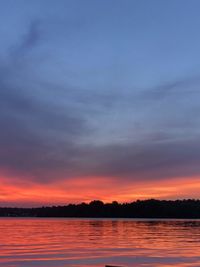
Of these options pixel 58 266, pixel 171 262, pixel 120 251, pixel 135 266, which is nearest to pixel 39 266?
pixel 58 266

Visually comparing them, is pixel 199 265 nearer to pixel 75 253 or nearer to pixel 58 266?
pixel 58 266

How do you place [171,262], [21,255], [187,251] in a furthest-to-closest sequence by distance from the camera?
1. [187,251]
2. [21,255]
3. [171,262]

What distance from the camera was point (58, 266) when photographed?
36625 millimetres

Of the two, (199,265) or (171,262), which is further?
(171,262)

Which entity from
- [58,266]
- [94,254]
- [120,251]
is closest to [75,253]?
[94,254]

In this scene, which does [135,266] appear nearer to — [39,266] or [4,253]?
[39,266]

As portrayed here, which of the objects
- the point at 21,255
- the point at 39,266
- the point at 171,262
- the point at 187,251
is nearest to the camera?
the point at 39,266

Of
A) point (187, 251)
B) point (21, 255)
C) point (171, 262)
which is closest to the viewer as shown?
point (171, 262)

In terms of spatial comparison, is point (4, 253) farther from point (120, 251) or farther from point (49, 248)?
point (120, 251)

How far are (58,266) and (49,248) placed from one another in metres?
15.9

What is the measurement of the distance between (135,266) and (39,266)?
263 inches

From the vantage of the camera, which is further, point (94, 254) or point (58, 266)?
point (94, 254)

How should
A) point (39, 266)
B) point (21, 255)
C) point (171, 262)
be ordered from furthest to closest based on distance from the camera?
1. point (21, 255)
2. point (171, 262)
3. point (39, 266)

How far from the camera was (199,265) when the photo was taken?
36.9 metres
